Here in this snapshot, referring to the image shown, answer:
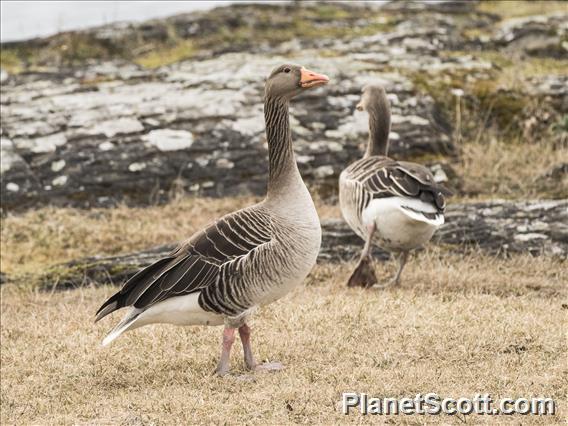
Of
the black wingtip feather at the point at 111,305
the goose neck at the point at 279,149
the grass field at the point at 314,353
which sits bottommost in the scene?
the grass field at the point at 314,353

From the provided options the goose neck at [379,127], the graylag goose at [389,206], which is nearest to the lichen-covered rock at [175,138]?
the goose neck at [379,127]

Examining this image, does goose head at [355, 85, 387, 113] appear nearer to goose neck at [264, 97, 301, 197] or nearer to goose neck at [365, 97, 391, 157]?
goose neck at [365, 97, 391, 157]

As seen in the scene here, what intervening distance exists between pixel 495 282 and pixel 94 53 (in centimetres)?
1953

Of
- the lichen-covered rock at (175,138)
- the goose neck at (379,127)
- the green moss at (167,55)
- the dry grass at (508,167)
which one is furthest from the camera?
the green moss at (167,55)

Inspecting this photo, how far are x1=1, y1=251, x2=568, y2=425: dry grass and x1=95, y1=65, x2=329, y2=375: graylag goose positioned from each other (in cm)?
53

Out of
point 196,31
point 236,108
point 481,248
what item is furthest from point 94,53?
point 481,248

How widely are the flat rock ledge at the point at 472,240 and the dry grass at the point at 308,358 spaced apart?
1130 mm

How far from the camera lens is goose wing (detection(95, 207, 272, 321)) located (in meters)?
7.08

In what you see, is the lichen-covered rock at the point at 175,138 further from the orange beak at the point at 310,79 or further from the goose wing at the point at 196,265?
the goose wing at the point at 196,265

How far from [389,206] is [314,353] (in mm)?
2904

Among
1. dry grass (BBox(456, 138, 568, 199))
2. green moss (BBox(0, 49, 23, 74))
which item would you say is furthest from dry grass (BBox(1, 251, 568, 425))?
green moss (BBox(0, 49, 23, 74))

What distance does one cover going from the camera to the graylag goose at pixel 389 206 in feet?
32.5

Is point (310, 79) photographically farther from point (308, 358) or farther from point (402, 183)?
point (402, 183)

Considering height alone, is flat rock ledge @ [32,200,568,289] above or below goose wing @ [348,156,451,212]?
below
